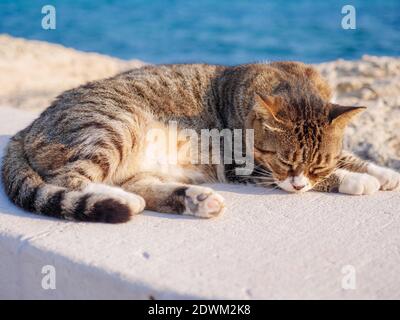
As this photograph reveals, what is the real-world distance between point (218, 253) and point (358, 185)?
42.4 inches

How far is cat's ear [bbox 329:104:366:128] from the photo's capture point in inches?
121

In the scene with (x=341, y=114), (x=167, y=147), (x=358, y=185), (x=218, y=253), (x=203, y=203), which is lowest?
(x=218, y=253)

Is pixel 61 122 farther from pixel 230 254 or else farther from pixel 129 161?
pixel 230 254

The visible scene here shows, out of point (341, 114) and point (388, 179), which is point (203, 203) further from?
point (388, 179)

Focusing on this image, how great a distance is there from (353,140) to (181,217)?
9.30ft

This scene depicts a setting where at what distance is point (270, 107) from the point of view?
3.14 m

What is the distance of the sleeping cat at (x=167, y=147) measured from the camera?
293cm

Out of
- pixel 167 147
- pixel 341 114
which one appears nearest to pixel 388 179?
pixel 341 114

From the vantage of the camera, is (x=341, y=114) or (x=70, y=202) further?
(x=341, y=114)

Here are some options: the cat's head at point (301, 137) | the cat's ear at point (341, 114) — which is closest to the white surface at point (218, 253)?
the cat's head at point (301, 137)

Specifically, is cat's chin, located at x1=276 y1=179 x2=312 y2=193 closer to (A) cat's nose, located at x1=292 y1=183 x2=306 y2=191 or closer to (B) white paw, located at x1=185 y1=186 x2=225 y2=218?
(A) cat's nose, located at x1=292 y1=183 x2=306 y2=191

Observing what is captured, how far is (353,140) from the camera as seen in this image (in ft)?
17.4

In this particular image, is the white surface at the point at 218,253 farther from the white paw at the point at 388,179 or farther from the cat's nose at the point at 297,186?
the white paw at the point at 388,179

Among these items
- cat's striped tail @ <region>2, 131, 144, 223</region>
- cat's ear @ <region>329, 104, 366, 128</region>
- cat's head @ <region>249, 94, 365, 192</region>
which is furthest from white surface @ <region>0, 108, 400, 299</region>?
cat's ear @ <region>329, 104, 366, 128</region>
